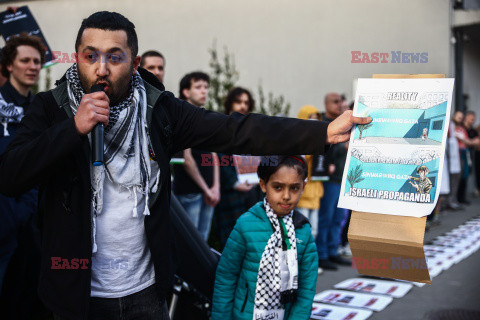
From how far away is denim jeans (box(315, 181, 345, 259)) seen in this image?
6680 mm

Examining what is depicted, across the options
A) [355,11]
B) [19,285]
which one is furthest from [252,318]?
[355,11]

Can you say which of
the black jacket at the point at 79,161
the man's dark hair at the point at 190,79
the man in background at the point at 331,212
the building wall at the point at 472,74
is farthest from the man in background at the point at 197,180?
the building wall at the point at 472,74

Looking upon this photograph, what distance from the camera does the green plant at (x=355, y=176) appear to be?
195cm

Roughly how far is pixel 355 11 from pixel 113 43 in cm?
1371

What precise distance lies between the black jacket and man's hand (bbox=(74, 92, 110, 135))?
3 centimetres

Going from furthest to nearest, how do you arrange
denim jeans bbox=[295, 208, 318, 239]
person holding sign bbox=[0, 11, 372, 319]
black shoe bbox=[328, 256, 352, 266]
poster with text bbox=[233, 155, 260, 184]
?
1. black shoe bbox=[328, 256, 352, 266]
2. denim jeans bbox=[295, 208, 318, 239]
3. poster with text bbox=[233, 155, 260, 184]
4. person holding sign bbox=[0, 11, 372, 319]

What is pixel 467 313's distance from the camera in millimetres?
4863

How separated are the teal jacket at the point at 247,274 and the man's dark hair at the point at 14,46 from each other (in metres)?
2.33

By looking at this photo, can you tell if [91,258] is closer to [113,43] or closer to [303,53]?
[113,43]

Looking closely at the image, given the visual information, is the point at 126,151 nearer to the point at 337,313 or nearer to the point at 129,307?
the point at 129,307

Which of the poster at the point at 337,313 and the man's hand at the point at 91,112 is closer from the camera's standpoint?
the man's hand at the point at 91,112

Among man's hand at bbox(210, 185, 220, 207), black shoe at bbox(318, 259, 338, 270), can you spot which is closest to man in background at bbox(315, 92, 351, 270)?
black shoe at bbox(318, 259, 338, 270)

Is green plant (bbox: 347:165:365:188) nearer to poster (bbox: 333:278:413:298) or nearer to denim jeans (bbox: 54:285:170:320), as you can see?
denim jeans (bbox: 54:285:170:320)

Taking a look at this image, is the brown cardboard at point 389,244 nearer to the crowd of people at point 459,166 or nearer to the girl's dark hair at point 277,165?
the girl's dark hair at point 277,165
